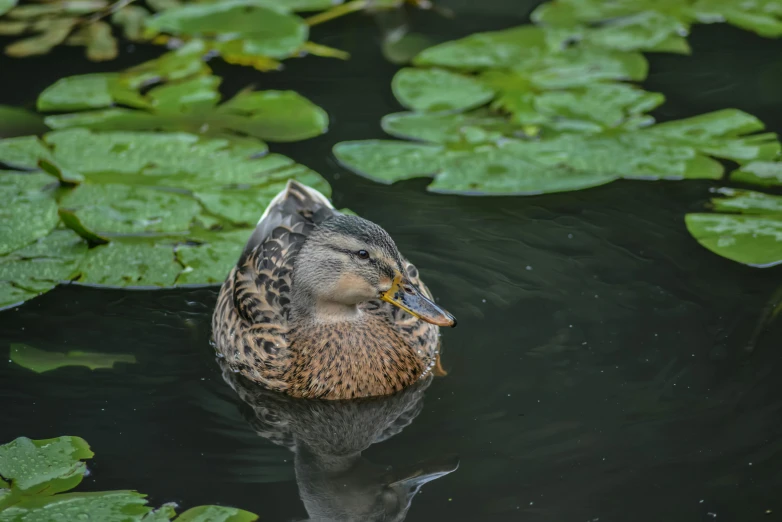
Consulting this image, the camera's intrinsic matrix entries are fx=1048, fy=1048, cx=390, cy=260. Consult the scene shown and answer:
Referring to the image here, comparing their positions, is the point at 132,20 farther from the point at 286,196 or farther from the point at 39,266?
the point at 286,196

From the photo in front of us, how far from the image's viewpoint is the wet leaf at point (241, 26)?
8.69 meters

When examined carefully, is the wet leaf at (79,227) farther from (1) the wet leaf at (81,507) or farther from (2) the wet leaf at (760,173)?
(2) the wet leaf at (760,173)

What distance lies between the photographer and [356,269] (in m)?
5.34

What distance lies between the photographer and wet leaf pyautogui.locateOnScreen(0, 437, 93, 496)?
4660mm

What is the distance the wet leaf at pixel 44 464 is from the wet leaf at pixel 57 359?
2.29 ft

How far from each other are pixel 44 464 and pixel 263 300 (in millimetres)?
1494

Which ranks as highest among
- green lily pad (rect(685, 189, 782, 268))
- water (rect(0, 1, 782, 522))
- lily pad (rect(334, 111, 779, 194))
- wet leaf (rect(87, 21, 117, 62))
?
wet leaf (rect(87, 21, 117, 62))

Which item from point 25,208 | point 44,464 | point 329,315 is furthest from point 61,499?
point 25,208

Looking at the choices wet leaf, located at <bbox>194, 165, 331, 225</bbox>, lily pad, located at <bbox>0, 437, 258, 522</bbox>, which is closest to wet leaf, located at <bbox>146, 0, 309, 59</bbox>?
wet leaf, located at <bbox>194, 165, 331, 225</bbox>

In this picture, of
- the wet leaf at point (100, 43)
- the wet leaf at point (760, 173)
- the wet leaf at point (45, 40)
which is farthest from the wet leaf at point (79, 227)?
the wet leaf at point (760, 173)

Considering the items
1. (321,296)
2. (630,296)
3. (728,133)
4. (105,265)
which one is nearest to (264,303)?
(321,296)

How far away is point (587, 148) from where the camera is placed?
23.7 ft

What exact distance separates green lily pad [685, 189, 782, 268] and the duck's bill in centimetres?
199

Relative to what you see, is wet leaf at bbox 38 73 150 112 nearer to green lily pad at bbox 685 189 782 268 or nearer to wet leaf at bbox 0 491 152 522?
wet leaf at bbox 0 491 152 522
